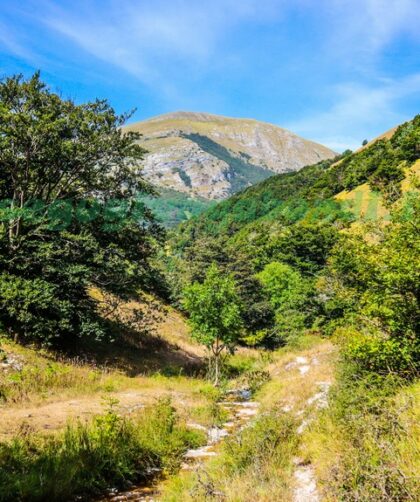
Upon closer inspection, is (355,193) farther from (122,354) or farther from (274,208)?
(122,354)

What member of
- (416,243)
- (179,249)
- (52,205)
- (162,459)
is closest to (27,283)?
(52,205)

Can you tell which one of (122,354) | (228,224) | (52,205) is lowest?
(122,354)

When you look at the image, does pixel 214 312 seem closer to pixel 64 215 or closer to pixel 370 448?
pixel 64 215

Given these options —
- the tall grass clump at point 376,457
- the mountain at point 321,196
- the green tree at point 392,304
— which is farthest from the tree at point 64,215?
the mountain at point 321,196

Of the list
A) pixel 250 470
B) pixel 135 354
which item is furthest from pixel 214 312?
pixel 250 470

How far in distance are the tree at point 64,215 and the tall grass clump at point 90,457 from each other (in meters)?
10.1

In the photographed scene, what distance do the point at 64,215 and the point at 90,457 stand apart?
1760 centimetres

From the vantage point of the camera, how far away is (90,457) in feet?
28.8

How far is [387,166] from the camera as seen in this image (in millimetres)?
96812

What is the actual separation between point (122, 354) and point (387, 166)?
308 ft

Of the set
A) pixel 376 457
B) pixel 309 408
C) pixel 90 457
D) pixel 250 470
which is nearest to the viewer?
pixel 376 457

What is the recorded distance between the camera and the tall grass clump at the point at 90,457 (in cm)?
730

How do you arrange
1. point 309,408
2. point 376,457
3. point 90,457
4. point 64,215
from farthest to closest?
point 64,215
point 309,408
point 90,457
point 376,457

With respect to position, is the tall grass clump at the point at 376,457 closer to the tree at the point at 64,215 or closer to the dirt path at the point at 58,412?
the dirt path at the point at 58,412
